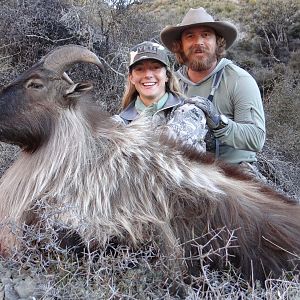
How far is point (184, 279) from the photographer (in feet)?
12.3

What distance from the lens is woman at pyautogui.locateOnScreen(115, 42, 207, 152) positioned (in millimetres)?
4848

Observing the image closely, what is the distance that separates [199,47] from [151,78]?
87 cm

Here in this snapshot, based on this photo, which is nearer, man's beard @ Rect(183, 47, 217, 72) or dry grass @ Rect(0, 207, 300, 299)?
dry grass @ Rect(0, 207, 300, 299)

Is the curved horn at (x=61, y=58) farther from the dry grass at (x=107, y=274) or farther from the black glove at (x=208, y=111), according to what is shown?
the dry grass at (x=107, y=274)

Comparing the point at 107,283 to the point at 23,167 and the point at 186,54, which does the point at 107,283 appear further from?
the point at 186,54

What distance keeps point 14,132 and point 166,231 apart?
1.26 m

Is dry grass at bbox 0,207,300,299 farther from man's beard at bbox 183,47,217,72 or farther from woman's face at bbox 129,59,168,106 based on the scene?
man's beard at bbox 183,47,217,72

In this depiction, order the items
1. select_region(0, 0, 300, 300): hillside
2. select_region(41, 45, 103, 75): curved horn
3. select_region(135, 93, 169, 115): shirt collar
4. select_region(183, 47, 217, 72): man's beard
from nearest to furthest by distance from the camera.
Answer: select_region(0, 0, 300, 300): hillside, select_region(41, 45, 103, 75): curved horn, select_region(135, 93, 169, 115): shirt collar, select_region(183, 47, 217, 72): man's beard

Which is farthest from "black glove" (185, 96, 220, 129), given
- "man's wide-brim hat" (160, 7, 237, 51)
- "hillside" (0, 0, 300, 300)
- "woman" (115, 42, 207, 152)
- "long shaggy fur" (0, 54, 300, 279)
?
"man's wide-brim hat" (160, 7, 237, 51)

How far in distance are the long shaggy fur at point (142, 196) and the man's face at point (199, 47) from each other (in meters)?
1.67

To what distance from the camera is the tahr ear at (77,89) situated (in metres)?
4.23

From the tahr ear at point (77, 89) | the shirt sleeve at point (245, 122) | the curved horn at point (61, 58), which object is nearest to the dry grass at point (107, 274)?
the tahr ear at point (77, 89)

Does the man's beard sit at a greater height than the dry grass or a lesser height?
greater

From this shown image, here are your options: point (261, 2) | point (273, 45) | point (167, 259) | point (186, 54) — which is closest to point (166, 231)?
point (167, 259)
